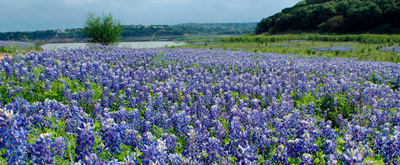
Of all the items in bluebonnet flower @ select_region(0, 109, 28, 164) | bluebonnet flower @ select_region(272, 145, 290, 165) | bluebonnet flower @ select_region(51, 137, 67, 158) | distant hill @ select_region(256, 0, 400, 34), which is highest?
distant hill @ select_region(256, 0, 400, 34)

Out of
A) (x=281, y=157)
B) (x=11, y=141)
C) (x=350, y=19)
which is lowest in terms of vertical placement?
(x=281, y=157)

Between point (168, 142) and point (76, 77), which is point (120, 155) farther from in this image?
point (76, 77)

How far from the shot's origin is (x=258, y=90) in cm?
567

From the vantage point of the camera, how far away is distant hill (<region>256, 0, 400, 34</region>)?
58438 mm

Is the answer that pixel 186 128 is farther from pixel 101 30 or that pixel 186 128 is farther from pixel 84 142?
pixel 101 30

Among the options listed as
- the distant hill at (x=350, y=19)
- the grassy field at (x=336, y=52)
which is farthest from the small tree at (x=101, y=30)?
the distant hill at (x=350, y=19)

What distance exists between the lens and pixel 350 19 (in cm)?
6112

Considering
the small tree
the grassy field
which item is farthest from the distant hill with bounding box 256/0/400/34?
the small tree

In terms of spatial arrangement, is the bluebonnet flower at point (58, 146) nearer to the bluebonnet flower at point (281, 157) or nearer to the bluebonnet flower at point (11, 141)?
the bluebonnet flower at point (11, 141)

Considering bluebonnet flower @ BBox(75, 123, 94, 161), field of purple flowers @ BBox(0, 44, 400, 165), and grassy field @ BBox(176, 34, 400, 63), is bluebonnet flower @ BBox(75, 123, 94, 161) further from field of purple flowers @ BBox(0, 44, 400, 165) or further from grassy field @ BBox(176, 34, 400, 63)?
grassy field @ BBox(176, 34, 400, 63)

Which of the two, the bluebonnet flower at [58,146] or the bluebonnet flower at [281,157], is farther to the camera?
the bluebonnet flower at [281,157]

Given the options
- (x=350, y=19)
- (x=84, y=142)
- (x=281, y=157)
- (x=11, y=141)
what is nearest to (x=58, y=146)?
(x=84, y=142)

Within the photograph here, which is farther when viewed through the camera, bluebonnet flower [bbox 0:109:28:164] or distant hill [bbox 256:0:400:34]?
distant hill [bbox 256:0:400:34]

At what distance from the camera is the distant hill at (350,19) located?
58.4 meters
